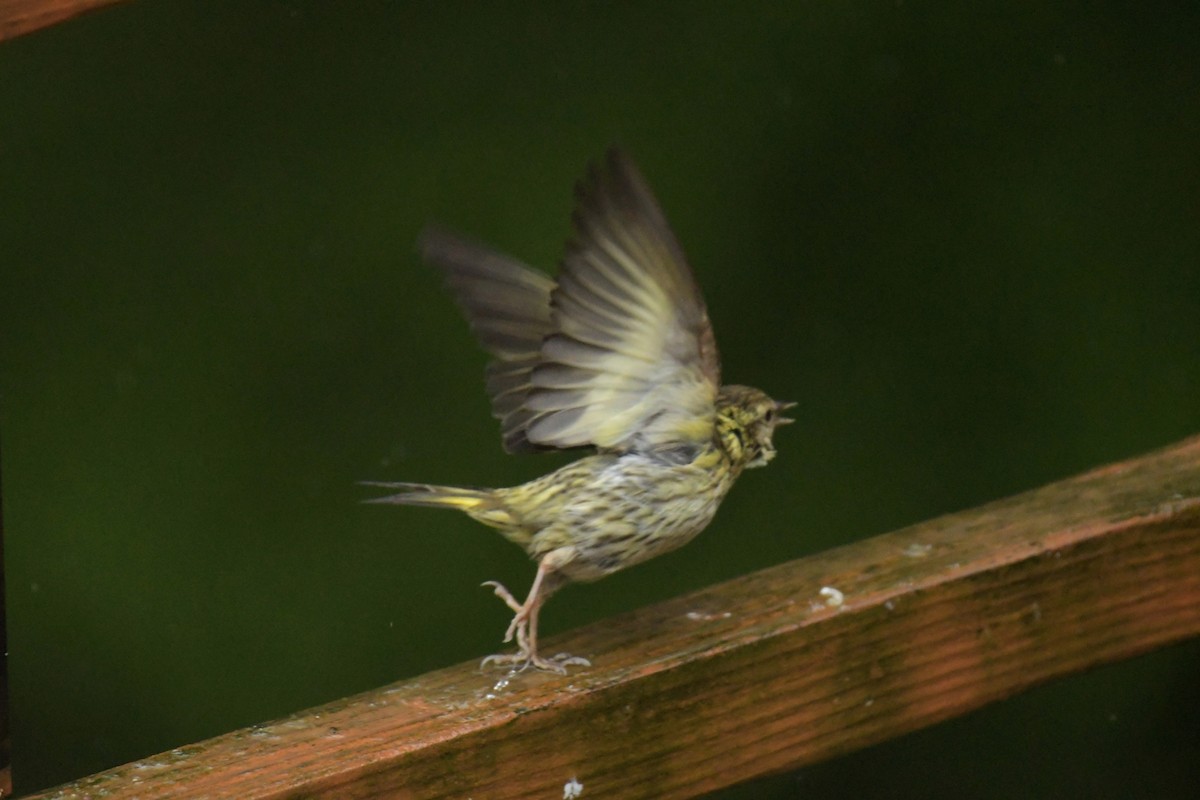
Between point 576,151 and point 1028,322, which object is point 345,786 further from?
point 1028,322

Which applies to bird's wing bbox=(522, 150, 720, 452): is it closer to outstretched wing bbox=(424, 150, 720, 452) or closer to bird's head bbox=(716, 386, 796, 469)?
outstretched wing bbox=(424, 150, 720, 452)

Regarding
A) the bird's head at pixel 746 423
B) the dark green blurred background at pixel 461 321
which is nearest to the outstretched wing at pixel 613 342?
the bird's head at pixel 746 423

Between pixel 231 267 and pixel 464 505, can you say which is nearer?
pixel 464 505

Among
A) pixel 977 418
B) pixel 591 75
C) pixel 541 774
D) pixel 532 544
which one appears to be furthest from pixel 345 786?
pixel 977 418

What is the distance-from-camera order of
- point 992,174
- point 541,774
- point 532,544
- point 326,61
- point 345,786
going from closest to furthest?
point 345,786, point 541,774, point 532,544, point 326,61, point 992,174

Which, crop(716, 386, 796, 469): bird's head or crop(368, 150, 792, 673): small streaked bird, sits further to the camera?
crop(716, 386, 796, 469): bird's head

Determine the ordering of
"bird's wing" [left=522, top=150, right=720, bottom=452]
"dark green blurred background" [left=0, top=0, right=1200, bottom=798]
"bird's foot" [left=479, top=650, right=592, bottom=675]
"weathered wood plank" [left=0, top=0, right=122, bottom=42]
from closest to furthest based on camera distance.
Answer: "weathered wood plank" [left=0, top=0, right=122, bottom=42] → "bird's foot" [left=479, top=650, right=592, bottom=675] → "bird's wing" [left=522, top=150, right=720, bottom=452] → "dark green blurred background" [left=0, top=0, right=1200, bottom=798]

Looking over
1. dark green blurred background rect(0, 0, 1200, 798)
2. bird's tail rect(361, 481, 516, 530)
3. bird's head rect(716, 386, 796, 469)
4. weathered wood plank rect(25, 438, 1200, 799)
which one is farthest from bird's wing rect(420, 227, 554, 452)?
dark green blurred background rect(0, 0, 1200, 798)

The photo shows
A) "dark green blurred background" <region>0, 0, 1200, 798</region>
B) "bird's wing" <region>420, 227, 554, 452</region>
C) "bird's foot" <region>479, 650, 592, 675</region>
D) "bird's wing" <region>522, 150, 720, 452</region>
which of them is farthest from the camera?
"dark green blurred background" <region>0, 0, 1200, 798</region>
